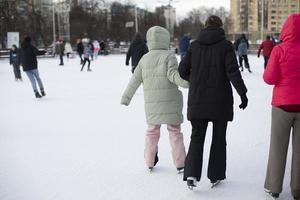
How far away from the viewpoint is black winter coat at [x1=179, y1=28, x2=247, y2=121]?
4211 mm

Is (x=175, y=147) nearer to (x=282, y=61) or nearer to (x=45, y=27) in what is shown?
(x=282, y=61)

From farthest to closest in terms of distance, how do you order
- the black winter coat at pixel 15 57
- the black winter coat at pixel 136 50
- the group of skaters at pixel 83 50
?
1. the group of skaters at pixel 83 50
2. the black winter coat at pixel 15 57
3. the black winter coat at pixel 136 50

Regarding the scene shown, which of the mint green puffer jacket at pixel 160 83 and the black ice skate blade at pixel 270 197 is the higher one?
the mint green puffer jacket at pixel 160 83

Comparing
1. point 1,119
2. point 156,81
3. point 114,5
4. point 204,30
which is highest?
point 114,5

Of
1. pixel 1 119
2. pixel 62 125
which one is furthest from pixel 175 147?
pixel 1 119

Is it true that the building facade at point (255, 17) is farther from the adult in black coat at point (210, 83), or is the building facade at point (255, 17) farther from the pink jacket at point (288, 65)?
the pink jacket at point (288, 65)

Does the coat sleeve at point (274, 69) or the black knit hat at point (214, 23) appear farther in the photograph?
the black knit hat at point (214, 23)

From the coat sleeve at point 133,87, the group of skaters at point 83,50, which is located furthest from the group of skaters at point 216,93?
the group of skaters at point 83,50

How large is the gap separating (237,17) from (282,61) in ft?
258

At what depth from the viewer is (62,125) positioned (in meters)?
8.46

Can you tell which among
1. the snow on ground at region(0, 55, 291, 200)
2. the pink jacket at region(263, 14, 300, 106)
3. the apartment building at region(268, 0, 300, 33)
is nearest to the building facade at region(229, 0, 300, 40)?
the apartment building at region(268, 0, 300, 33)

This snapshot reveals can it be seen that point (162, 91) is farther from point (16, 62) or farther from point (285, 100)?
point (16, 62)

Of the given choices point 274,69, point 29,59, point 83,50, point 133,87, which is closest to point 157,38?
point 133,87

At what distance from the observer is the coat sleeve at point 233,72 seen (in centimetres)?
412
